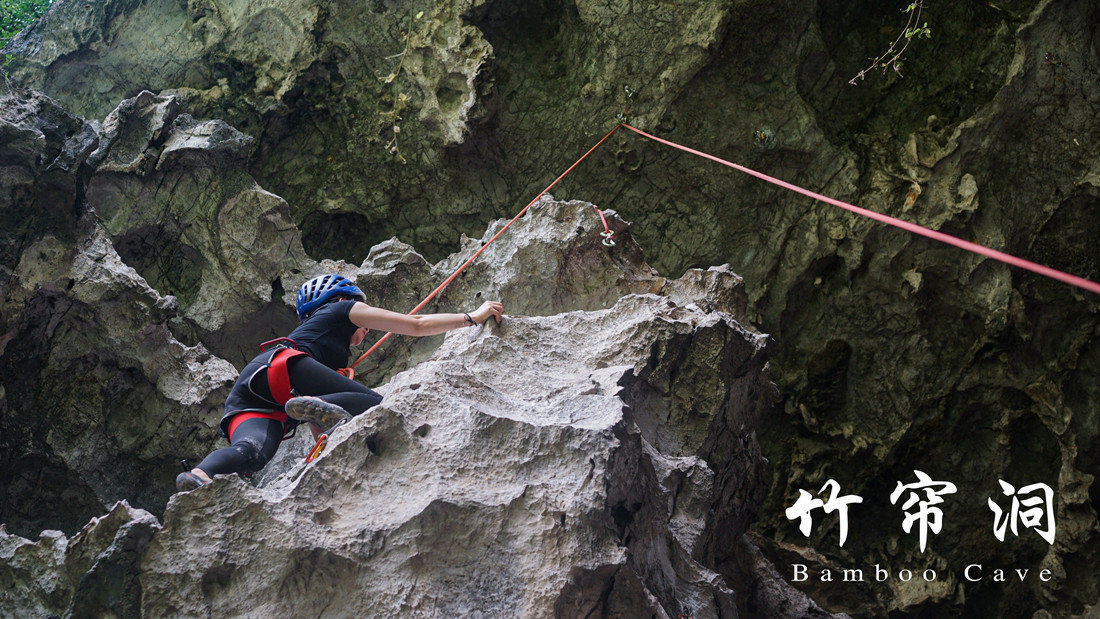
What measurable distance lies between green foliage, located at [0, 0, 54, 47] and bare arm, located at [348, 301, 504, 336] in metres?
5.55

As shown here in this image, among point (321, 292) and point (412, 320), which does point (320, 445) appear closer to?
point (412, 320)

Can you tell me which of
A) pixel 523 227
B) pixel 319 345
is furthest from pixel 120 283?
pixel 523 227

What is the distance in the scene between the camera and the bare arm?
12.4 ft

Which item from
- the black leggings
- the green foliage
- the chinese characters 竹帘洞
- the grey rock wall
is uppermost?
→ the green foliage

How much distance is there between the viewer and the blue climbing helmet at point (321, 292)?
4.03 metres

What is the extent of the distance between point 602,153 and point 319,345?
Answer: 3963 mm

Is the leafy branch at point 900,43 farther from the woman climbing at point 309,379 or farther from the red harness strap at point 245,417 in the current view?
the red harness strap at point 245,417

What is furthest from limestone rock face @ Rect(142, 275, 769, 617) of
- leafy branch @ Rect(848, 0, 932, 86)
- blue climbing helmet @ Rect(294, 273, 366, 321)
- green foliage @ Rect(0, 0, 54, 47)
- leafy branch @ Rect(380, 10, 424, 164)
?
green foliage @ Rect(0, 0, 54, 47)

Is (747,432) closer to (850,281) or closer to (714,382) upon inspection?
(714,382)

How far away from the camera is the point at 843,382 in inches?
294

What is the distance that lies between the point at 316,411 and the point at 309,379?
0.29 meters

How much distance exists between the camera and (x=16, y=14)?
756 cm

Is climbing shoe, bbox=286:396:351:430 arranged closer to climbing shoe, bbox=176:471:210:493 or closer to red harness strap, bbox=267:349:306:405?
red harness strap, bbox=267:349:306:405

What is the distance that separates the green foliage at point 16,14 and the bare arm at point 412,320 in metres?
5.55
